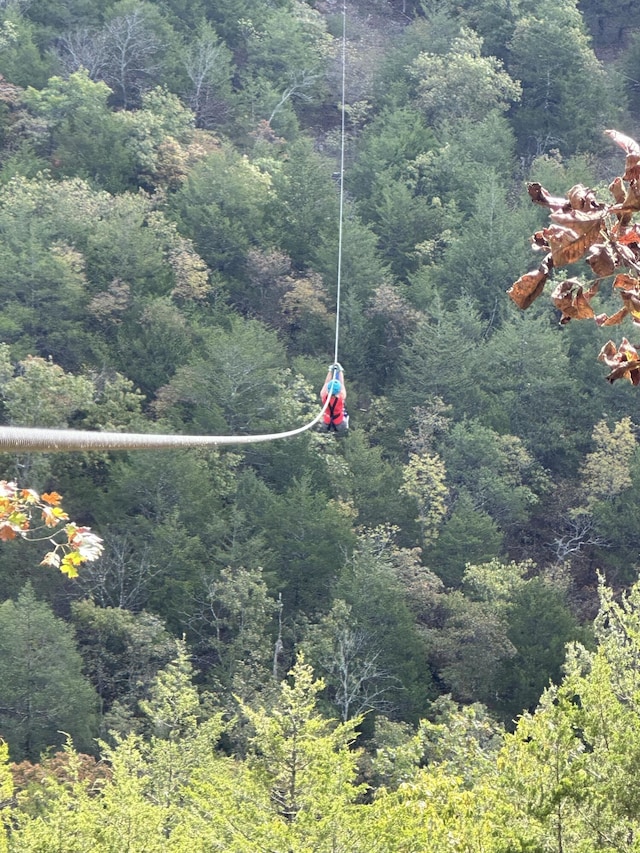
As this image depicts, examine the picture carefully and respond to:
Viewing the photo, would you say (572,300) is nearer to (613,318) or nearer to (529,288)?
(529,288)

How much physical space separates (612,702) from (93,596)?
66.0 ft

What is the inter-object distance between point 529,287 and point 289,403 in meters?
29.4

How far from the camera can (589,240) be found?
2.14 metres

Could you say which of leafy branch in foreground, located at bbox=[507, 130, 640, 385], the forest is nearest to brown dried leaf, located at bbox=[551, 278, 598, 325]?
leafy branch in foreground, located at bbox=[507, 130, 640, 385]

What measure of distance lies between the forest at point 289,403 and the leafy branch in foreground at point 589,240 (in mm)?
11109

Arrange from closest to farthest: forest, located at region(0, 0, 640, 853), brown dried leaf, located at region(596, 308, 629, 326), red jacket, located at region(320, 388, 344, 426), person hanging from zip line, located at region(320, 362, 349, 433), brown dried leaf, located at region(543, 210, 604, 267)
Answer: brown dried leaf, located at region(543, 210, 604, 267), brown dried leaf, located at region(596, 308, 629, 326), person hanging from zip line, located at region(320, 362, 349, 433), red jacket, located at region(320, 388, 344, 426), forest, located at region(0, 0, 640, 853)

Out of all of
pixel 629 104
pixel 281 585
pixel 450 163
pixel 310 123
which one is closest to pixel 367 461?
pixel 281 585

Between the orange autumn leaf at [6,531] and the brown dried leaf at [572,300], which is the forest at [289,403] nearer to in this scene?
the orange autumn leaf at [6,531]

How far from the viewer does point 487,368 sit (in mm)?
36031

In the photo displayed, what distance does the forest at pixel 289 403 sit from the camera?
24.4 m

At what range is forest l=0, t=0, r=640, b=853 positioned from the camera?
24.4 meters

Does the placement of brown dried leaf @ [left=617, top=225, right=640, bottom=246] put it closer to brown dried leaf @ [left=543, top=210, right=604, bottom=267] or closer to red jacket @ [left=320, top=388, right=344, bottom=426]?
brown dried leaf @ [left=543, top=210, right=604, bottom=267]

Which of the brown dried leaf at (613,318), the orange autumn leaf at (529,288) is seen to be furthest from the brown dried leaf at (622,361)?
the orange autumn leaf at (529,288)

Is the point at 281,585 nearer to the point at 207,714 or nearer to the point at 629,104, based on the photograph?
the point at 207,714
